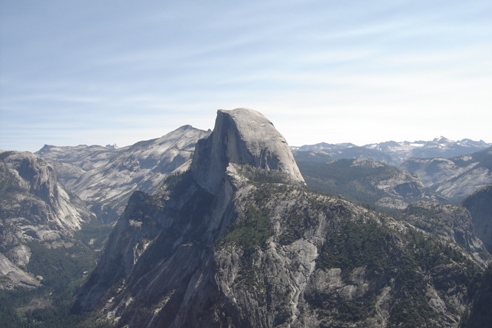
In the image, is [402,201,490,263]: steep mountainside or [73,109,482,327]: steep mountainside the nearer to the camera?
[73,109,482,327]: steep mountainside

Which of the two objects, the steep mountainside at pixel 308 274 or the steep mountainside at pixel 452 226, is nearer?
the steep mountainside at pixel 308 274

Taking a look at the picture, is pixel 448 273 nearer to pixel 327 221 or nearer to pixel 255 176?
pixel 327 221

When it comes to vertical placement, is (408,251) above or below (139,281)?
above

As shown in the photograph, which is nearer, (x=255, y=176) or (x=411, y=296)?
(x=411, y=296)

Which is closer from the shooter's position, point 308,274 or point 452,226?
point 308,274

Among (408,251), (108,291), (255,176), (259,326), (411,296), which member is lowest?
(108,291)

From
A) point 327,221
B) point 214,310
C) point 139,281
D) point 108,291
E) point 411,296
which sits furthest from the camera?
point 108,291

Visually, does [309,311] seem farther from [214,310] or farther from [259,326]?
[214,310]

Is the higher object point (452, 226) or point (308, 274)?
point (452, 226)

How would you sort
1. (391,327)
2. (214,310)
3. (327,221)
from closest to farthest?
(391,327) < (214,310) < (327,221)

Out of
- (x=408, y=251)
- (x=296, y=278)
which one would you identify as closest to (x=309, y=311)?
(x=296, y=278)
